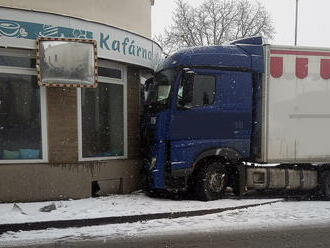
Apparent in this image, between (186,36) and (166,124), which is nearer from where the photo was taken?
(166,124)

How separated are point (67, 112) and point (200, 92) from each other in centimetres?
300

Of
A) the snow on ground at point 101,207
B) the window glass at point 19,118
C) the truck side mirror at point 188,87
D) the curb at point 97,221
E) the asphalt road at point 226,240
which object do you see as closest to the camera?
the asphalt road at point 226,240

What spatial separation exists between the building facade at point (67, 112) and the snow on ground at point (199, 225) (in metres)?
1.96

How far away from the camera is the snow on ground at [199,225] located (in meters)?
5.77

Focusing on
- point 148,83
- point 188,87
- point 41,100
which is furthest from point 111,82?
point 188,87

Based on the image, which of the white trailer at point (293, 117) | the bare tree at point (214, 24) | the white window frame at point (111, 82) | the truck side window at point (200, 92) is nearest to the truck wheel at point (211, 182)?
the white trailer at point (293, 117)

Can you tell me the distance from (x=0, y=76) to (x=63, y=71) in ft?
4.33

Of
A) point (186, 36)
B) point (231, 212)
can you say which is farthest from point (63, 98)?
point (186, 36)

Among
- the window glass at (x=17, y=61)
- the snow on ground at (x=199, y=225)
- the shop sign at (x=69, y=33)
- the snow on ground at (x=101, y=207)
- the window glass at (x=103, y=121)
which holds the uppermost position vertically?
the shop sign at (x=69, y=33)

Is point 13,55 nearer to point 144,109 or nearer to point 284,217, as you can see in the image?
point 144,109

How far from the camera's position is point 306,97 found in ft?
27.5

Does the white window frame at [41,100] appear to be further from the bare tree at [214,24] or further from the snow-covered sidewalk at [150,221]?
the bare tree at [214,24]

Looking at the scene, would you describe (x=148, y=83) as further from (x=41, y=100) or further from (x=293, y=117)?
(x=293, y=117)

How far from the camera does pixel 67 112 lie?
8203mm
